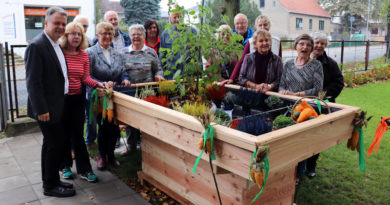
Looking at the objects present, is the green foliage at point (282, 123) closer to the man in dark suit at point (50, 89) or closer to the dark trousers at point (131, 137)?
the man in dark suit at point (50, 89)

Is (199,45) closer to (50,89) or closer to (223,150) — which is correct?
(223,150)

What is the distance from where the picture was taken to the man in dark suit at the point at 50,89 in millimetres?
2791

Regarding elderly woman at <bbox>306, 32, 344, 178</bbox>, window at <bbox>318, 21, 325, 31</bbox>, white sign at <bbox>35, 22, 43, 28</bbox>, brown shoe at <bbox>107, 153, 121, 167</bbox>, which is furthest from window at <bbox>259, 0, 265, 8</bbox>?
brown shoe at <bbox>107, 153, 121, 167</bbox>

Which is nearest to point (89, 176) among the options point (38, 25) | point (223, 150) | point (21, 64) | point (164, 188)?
point (164, 188)

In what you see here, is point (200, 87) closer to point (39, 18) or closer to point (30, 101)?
point (30, 101)

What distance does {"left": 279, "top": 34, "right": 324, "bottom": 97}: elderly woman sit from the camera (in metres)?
3.15

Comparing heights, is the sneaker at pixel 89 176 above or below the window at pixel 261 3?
below

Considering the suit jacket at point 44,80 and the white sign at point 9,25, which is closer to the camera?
the suit jacket at point 44,80

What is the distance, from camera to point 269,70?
344cm

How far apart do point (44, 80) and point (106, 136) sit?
3.61 ft

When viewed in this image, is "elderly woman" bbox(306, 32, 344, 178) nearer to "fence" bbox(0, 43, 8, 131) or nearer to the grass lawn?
the grass lawn

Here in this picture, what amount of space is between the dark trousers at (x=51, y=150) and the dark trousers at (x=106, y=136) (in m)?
0.59

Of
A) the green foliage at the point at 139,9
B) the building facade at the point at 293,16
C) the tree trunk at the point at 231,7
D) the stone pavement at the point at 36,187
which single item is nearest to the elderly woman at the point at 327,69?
the stone pavement at the point at 36,187

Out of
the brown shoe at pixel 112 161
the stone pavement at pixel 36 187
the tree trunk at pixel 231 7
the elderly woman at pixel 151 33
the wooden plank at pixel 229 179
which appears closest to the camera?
the wooden plank at pixel 229 179
